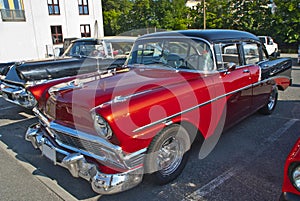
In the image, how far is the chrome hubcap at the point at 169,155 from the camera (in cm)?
286

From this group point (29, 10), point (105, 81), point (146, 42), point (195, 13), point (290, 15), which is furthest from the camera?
point (195, 13)

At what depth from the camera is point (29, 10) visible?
1880cm

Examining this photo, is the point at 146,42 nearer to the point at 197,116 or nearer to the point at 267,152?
the point at 197,116

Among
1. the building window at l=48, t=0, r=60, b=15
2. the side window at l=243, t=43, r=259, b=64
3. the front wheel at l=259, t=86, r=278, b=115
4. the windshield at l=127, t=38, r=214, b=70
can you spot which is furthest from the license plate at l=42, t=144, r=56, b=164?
the building window at l=48, t=0, r=60, b=15

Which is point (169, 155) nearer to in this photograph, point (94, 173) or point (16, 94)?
point (94, 173)

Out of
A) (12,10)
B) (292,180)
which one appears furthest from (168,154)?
(12,10)

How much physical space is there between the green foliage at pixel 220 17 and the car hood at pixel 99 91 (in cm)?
2110

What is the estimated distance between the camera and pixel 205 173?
3.19 metres

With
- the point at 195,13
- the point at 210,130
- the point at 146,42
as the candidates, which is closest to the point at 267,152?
the point at 210,130

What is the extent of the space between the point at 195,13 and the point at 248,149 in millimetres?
26695

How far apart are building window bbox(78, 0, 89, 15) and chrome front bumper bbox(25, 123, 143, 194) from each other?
72.9 ft

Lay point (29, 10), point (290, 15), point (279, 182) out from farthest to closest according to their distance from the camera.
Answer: point (290, 15) → point (29, 10) → point (279, 182)

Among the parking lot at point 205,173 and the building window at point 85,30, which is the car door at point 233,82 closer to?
the parking lot at point 205,173

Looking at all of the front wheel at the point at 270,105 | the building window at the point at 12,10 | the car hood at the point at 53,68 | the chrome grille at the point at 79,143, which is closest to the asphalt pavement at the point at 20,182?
the chrome grille at the point at 79,143
